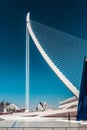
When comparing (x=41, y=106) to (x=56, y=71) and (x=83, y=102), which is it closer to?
(x=56, y=71)

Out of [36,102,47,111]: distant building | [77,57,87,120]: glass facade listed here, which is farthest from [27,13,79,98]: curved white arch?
[36,102,47,111]: distant building

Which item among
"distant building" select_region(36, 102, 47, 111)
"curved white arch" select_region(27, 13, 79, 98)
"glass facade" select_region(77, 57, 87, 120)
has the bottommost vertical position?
"glass facade" select_region(77, 57, 87, 120)

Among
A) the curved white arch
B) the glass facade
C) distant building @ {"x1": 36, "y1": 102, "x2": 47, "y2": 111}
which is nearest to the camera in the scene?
the glass facade

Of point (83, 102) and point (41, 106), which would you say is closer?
point (83, 102)

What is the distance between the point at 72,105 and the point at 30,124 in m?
56.6

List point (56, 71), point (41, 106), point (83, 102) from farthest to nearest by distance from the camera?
point (41, 106)
point (56, 71)
point (83, 102)

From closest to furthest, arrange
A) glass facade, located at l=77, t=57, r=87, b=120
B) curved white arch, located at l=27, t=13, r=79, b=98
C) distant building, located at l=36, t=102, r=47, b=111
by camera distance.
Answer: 1. glass facade, located at l=77, t=57, r=87, b=120
2. curved white arch, located at l=27, t=13, r=79, b=98
3. distant building, located at l=36, t=102, r=47, b=111

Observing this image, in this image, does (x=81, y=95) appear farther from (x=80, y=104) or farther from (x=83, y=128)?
(x=83, y=128)

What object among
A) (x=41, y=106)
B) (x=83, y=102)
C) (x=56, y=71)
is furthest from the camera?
(x=41, y=106)

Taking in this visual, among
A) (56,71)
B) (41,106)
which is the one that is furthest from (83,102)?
(41,106)

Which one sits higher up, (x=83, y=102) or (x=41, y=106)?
(x=41, y=106)

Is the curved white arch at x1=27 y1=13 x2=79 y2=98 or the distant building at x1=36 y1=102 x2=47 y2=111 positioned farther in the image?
the distant building at x1=36 y1=102 x2=47 y2=111

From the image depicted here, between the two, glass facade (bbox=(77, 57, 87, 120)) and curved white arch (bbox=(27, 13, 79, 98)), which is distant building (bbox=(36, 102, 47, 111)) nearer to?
curved white arch (bbox=(27, 13, 79, 98))

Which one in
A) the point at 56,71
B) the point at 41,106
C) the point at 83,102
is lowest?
the point at 83,102
